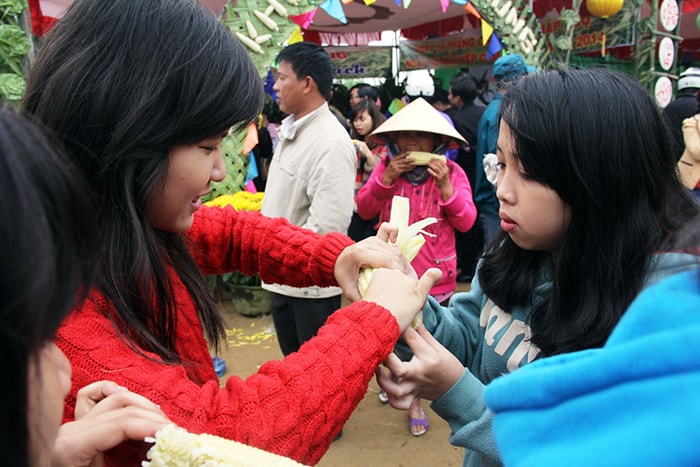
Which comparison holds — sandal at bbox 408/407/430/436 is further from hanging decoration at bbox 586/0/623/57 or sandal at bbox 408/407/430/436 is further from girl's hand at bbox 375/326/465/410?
hanging decoration at bbox 586/0/623/57

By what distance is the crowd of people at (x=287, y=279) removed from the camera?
1.66 ft

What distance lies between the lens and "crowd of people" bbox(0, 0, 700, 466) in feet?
1.66

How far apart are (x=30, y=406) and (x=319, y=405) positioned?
0.50m

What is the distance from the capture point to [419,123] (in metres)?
3.28

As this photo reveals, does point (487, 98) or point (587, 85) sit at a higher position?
point (587, 85)

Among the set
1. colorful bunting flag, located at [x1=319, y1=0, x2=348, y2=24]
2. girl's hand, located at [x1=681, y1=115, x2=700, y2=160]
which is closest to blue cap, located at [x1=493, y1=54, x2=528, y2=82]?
girl's hand, located at [x1=681, y1=115, x2=700, y2=160]

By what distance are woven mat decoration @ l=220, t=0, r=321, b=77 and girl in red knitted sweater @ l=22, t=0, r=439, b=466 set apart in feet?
12.2

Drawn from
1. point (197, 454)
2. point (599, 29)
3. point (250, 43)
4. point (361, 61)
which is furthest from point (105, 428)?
point (361, 61)

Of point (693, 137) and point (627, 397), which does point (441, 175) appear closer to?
point (693, 137)

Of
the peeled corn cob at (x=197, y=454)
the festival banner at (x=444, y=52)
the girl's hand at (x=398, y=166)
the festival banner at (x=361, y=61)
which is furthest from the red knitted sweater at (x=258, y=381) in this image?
the festival banner at (x=361, y=61)

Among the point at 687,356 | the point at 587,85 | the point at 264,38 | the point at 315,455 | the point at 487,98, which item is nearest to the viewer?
the point at 687,356

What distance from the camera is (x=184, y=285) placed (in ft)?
4.22

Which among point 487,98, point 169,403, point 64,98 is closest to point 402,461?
point 169,403

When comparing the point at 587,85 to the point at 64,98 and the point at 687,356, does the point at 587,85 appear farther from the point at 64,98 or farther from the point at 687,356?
the point at 64,98
